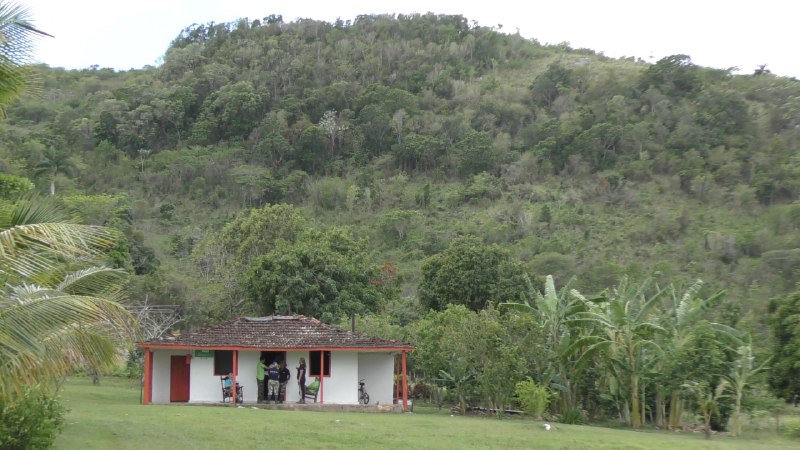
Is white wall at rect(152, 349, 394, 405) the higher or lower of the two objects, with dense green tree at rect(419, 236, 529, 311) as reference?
lower

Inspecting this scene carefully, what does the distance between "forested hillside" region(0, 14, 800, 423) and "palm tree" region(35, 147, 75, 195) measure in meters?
0.24

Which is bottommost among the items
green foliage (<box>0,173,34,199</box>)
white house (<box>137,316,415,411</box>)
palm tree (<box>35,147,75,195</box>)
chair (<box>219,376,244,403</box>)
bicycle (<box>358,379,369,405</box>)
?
bicycle (<box>358,379,369,405</box>)

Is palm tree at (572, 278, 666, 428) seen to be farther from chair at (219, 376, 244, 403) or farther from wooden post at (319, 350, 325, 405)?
chair at (219, 376, 244, 403)

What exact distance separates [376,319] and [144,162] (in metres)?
45.9

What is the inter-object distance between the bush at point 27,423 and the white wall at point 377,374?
14.3 m

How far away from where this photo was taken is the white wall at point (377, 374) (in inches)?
1030

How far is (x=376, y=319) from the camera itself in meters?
32.1

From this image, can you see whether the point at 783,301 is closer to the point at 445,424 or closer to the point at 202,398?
the point at 445,424

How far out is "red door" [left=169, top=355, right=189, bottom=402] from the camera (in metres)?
24.7

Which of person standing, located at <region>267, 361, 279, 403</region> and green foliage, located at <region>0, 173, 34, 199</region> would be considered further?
person standing, located at <region>267, 361, 279, 403</region>

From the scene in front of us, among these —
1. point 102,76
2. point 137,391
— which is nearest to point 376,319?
point 137,391

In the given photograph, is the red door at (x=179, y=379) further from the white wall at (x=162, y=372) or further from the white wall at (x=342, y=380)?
the white wall at (x=342, y=380)

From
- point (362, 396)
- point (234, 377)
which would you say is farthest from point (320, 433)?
point (362, 396)

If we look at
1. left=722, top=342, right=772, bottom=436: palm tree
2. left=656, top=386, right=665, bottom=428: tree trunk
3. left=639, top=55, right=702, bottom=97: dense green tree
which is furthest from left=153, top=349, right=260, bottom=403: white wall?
left=639, top=55, right=702, bottom=97: dense green tree
